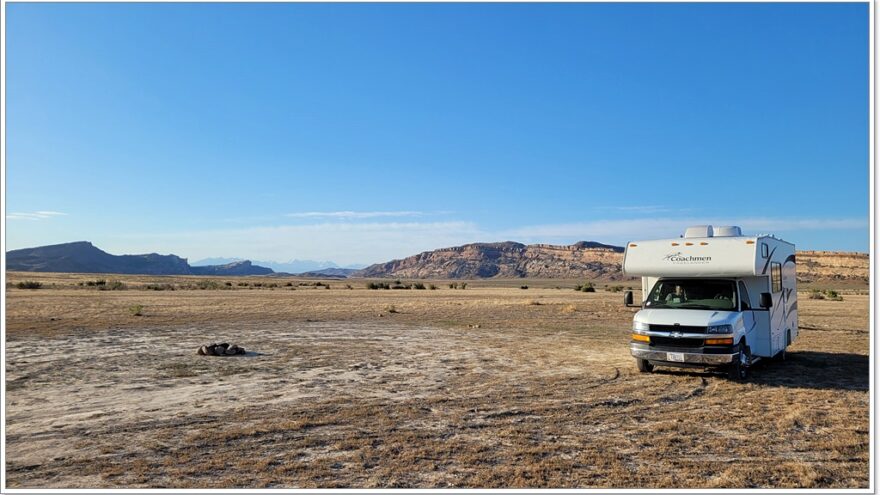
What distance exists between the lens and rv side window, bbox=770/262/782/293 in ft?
42.8

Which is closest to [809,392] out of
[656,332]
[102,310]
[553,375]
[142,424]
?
[656,332]

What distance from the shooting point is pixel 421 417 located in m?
8.97

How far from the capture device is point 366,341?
1900 centimetres

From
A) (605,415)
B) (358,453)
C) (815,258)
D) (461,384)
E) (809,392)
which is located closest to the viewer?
(358,453)

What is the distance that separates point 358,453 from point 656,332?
7.07 meters

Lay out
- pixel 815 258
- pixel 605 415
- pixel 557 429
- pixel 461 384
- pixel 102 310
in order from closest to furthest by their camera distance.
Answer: pixel 557 429, pixel 605 415, pixel 461 384, pixel 102 310, pixel 815 258

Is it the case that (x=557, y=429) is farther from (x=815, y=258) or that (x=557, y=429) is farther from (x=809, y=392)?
(x=815, y=258)

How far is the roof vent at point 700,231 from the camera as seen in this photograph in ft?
44.6

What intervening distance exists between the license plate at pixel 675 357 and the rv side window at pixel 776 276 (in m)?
3.26

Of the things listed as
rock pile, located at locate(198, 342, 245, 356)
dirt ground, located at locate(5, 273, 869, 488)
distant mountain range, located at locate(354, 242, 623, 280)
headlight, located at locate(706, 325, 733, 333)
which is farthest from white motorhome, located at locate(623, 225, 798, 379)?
distant mountain range, located at locate(354, 242, 623, 280)

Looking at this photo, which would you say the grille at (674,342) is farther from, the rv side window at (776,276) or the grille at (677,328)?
the rv side window at (776,276)

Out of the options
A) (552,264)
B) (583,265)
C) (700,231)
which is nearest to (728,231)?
(700,231)

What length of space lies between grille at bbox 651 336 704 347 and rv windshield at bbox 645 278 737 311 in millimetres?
1206

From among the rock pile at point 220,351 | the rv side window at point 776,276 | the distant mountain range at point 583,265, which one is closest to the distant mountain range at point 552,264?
the distant mountain range at point 583,265
